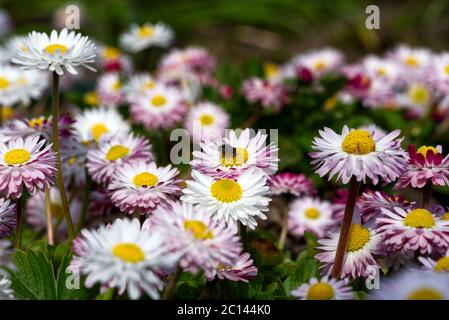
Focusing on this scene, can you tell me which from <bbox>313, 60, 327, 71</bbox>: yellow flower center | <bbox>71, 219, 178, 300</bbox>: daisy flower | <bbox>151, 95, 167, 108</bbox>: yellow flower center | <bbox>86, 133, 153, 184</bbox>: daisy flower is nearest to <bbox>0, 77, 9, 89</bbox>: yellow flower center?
<bbox>151, 95, 167, 108</bbox>: yellow flower center

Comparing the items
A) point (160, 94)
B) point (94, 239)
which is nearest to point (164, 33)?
point (160, 94)

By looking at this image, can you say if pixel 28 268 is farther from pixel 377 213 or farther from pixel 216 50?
pixel 216 50

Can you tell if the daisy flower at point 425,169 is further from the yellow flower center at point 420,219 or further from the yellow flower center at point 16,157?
the yellow flower center at point 16,157

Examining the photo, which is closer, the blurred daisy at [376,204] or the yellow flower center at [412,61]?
the blurred daisy at [376,204]

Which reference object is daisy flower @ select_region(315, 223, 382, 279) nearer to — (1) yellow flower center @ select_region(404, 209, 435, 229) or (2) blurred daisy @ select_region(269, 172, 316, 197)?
(1) yellow flower center @ select_region(404, 209, 435, 229)

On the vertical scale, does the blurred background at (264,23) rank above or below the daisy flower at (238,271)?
above

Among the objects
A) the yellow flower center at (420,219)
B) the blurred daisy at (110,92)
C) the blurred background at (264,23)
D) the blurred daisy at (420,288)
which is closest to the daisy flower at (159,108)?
the blurred daisy at (110,92)

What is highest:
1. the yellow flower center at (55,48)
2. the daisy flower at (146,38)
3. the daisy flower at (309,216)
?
the daisy flower at (146,38)
